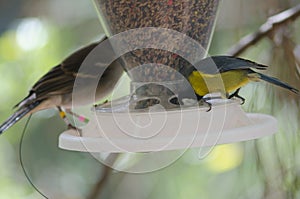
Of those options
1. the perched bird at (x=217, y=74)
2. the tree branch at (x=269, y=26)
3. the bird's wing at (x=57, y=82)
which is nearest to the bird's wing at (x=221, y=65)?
the perched bird at (x=217, y=74)

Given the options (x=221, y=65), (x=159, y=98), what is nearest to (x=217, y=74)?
(x=221, y=65)

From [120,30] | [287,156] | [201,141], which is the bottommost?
[287,156]

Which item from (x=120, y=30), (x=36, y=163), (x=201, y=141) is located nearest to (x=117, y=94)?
(x=120, y=30)

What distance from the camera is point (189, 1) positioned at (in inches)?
44.6

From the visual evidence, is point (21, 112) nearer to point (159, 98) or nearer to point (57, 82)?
point (57, 82)

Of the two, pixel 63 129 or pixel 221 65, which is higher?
pixel 221 65

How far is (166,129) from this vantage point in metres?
0.94

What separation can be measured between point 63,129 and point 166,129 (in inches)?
49.8

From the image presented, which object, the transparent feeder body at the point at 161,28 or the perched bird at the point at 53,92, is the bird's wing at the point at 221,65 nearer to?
the transparent feeder body at the point at 161,28

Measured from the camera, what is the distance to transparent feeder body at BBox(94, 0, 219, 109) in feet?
3.68

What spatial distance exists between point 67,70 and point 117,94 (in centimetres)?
46

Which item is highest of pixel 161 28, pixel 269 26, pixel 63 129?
pixel 161 28

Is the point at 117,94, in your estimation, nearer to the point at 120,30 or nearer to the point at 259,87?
the point at 120,30

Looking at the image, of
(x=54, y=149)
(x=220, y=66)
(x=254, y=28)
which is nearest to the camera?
(x=220, y=66)
